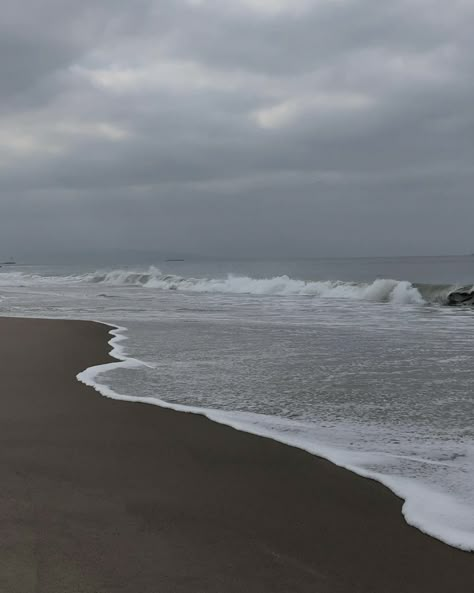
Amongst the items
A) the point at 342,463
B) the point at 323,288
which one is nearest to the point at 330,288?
the point at 323,288

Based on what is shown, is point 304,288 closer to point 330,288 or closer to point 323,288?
point 323,288

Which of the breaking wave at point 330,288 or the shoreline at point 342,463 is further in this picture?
the breaking wave at point 330,288

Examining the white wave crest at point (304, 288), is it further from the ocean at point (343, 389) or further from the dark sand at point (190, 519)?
the dark sand at point (190, 519)

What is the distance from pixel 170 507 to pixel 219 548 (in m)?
0.48

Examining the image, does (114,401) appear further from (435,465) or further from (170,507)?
(435,465)

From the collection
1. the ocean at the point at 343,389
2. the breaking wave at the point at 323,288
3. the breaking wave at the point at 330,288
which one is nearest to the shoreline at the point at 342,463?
the ocean at the point at 343,389

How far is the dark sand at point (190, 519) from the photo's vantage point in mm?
2176

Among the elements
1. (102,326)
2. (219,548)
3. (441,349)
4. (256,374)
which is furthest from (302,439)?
(102,326)

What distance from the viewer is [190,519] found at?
2697 mm

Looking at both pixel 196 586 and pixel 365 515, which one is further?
pixel 365 515

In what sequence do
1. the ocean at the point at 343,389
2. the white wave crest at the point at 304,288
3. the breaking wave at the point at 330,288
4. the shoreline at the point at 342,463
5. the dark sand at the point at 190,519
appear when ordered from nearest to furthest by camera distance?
the dark sand at the point at 190,519 < the shoreline at the point at 342,463 < the ocean at the point at 343,389 < the breaking wave at the point at 330,288 < the white wave crest at the point at 304,288

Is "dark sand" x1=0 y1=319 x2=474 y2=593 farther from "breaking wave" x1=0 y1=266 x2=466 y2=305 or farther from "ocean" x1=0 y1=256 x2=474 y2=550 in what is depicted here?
"breaking wave" x1=0 y1=266 x2=466 y2=305

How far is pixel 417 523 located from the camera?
2713 millimetres

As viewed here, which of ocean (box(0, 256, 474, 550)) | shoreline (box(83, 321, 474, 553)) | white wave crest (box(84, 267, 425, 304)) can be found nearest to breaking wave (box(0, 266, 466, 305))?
white wave crest (box(84, 267, 425, 304))
